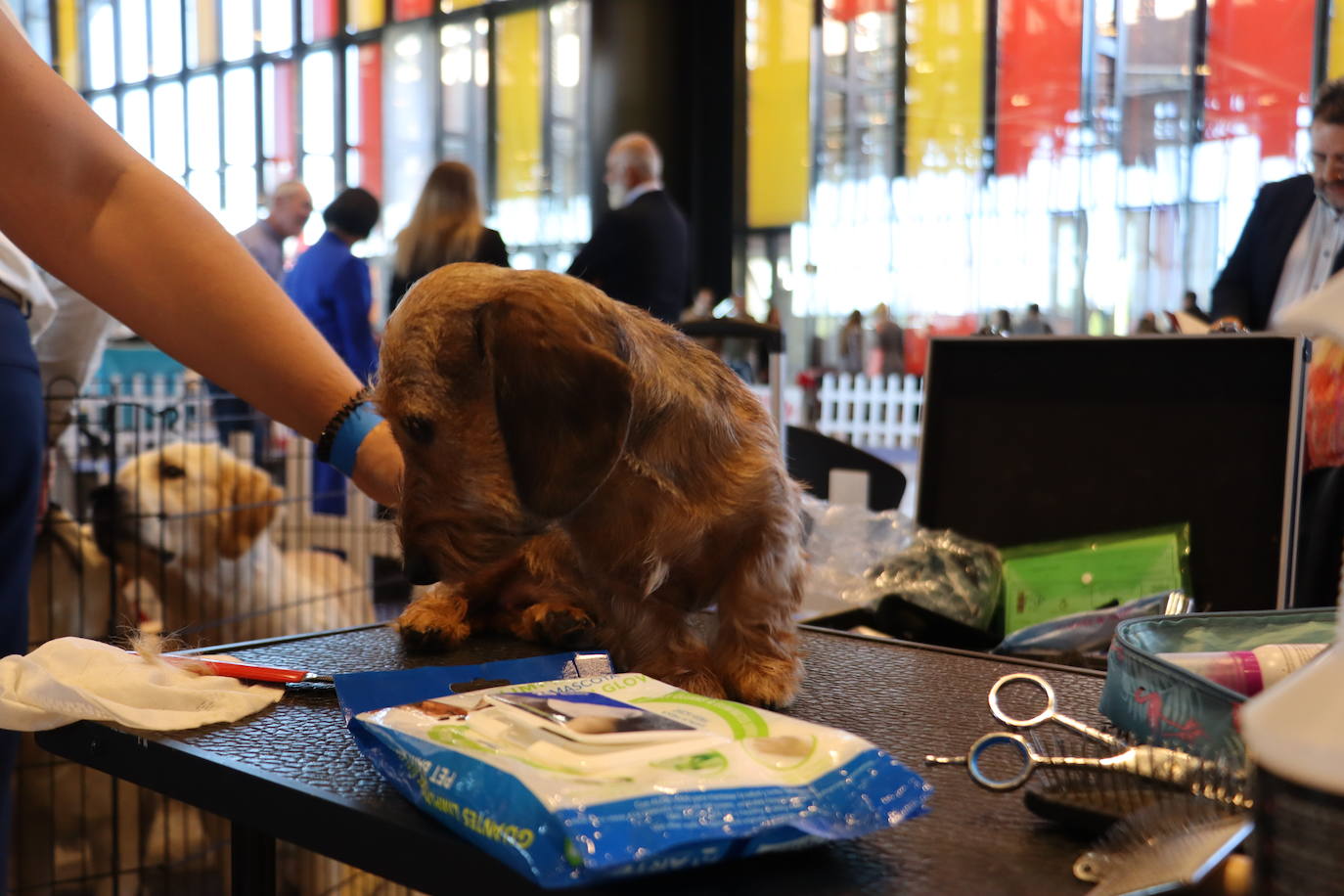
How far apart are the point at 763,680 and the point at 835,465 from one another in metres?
1.43

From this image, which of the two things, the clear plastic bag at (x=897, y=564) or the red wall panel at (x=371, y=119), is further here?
the red wall panel at (x=371, y=119)

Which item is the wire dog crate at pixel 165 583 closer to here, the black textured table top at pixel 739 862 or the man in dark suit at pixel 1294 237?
the black textured table top at pixel 739 862

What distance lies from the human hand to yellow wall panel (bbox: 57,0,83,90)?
17.2 meters

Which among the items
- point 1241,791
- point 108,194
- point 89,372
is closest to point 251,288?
point 108,194

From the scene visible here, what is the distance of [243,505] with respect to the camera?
10.6 feet

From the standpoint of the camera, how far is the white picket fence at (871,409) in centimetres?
1016

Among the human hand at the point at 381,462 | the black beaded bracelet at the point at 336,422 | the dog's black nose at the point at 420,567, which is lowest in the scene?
the dog's black nose at the point at 420,567

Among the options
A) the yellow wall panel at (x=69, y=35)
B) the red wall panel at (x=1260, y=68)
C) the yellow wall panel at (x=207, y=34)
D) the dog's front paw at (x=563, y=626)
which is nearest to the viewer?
the dog's front paw at (x=563, y=626)

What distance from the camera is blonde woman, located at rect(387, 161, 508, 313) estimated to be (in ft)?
12.0

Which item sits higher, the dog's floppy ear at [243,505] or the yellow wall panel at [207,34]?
the yellow wall panel at [207,34]

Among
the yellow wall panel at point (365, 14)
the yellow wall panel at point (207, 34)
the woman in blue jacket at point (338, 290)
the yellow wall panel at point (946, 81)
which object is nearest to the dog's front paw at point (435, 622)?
the woman in blue jacket at point (338, 290)

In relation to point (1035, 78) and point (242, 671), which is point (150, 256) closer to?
point (242, 671)

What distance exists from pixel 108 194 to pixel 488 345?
Answer: 0.47m

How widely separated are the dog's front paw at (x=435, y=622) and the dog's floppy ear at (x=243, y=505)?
6.53 feet
